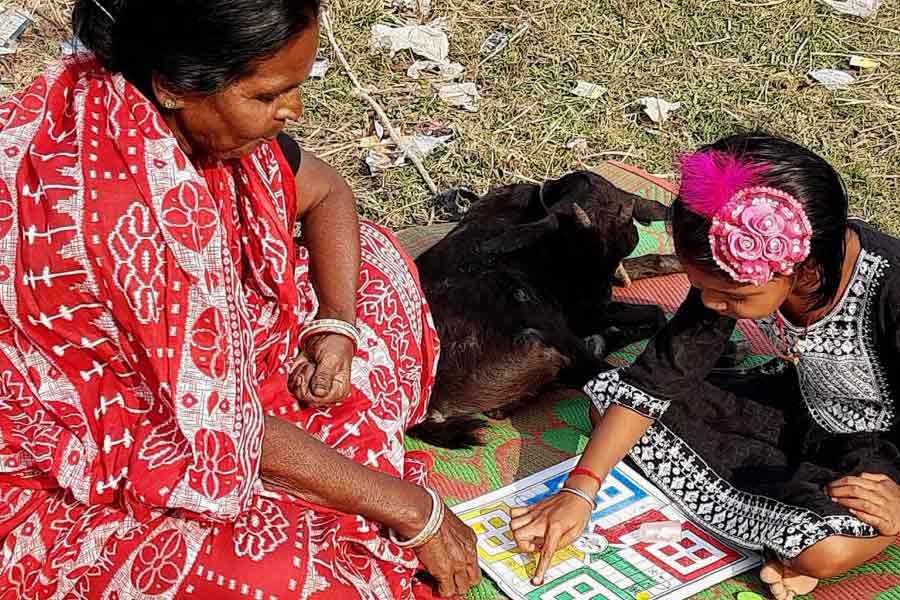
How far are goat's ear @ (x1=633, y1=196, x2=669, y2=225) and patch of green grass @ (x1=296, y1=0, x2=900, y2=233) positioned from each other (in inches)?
36.4

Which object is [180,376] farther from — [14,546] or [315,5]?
[315,5]

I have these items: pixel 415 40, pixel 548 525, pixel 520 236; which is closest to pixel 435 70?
pixel 415 40

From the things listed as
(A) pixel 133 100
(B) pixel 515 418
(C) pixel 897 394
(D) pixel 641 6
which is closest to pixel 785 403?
(C) pixel 897 394

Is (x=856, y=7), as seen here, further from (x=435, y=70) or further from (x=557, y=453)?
(x=557, y=453)

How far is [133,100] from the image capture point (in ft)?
7.14

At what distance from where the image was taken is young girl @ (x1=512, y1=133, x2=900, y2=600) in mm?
2438

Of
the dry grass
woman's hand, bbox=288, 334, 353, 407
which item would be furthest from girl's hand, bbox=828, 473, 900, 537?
the dry grass

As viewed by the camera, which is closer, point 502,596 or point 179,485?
point 179,485

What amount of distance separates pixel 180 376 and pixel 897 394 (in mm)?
1873

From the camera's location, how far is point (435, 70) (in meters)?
5.92

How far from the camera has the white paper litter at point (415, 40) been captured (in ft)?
19.6

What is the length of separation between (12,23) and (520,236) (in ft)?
11.6

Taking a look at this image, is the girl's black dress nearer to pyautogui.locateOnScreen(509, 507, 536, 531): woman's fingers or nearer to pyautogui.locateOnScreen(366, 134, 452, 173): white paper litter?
pyautogui.locateOnScreen(509, 507, 536, 531): woman's fingers

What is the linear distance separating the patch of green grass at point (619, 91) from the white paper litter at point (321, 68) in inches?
2.4
